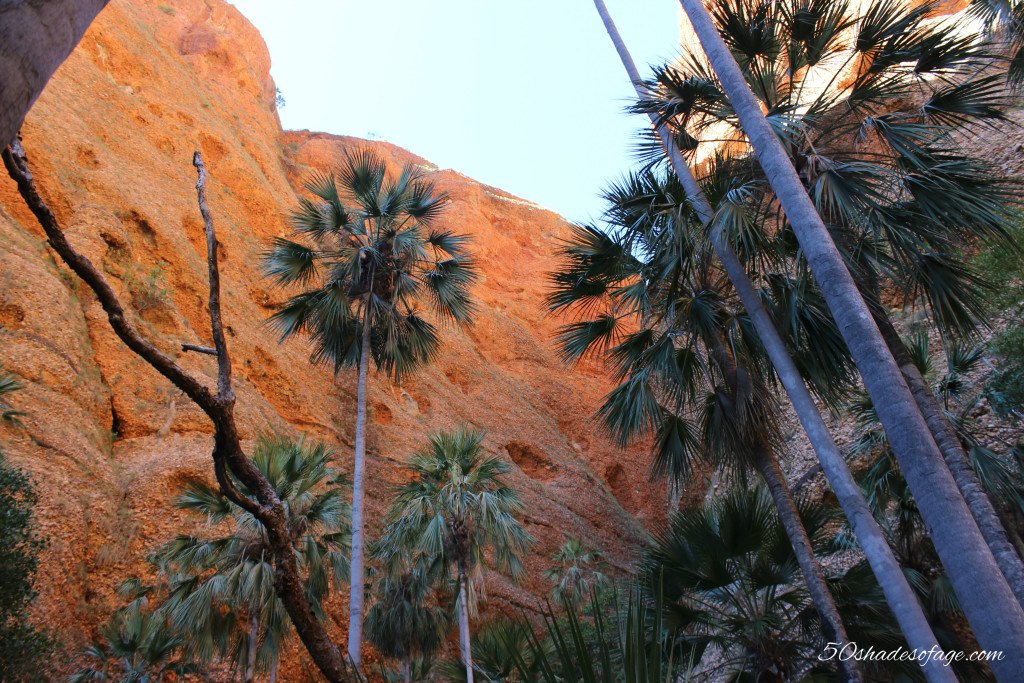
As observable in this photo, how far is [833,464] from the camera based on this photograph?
5441mm

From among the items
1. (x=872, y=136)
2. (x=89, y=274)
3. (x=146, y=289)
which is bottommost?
(x=89, y=274)

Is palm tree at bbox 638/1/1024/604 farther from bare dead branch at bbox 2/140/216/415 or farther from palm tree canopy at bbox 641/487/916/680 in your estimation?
bare dead branch at bbox 2/140/216/415

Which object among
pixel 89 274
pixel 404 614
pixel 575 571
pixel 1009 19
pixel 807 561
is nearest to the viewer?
pixel 89 274

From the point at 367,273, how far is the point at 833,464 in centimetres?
935

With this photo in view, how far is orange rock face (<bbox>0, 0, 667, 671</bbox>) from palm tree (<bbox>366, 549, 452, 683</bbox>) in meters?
3.07

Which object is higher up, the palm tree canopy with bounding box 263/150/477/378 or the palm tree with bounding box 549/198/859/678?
the palm tree canopy with bounding box 263/150/477/378

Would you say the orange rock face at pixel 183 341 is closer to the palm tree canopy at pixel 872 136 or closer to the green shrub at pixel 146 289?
the green shrub at pixel 146 289

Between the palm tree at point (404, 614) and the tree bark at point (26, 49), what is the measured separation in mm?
9788

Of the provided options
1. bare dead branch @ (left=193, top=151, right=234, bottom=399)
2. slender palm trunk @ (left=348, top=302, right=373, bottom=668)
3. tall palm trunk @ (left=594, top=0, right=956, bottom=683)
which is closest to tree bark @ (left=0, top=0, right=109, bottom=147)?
bare dead branch @ (left=193, top=151, right=234, bottom=399)

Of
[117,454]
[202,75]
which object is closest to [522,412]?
[117,454]

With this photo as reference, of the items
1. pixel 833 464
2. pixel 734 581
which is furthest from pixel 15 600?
pixel 833 464

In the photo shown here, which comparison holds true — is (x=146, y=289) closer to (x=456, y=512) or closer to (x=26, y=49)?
(x=456, y=512)

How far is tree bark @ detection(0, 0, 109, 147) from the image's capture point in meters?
1.11

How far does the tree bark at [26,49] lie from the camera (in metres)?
1.11
